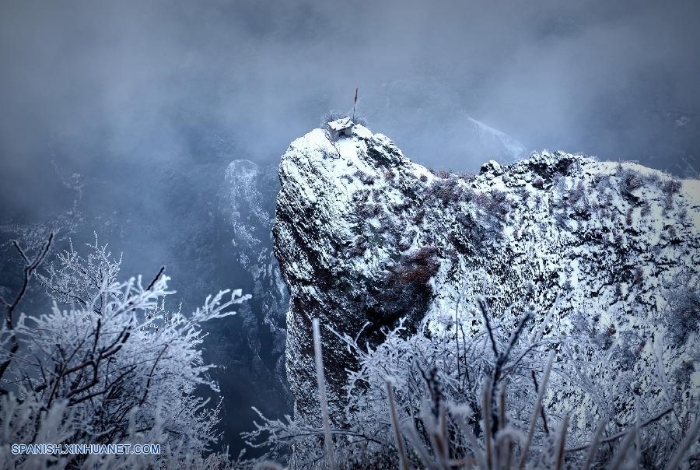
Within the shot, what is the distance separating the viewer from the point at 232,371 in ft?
106

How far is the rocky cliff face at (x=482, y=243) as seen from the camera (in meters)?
6.81

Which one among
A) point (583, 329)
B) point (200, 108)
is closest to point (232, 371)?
point (583, 329)

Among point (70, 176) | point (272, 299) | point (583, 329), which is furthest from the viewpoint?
point (70, 176)

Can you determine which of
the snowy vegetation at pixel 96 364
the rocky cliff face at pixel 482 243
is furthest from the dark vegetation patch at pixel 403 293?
the snowy vegetation at pixel 96 364

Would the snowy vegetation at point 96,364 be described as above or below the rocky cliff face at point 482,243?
below

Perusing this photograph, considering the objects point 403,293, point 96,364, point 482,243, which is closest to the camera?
point 96,364

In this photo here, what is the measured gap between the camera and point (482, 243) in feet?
26.5

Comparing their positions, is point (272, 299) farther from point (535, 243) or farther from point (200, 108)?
point (200, 108)

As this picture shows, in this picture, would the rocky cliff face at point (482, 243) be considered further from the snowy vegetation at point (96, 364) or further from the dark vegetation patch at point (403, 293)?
the snowy vegetation at point (96, 364)

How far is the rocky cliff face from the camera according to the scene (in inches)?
268

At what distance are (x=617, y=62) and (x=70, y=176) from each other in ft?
276

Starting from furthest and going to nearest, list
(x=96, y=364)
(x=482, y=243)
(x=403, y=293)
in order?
(x=482, y=243), (x=403, y=293), (x=96, y=364)

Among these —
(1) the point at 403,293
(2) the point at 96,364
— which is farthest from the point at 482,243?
(2) the point at 96,364

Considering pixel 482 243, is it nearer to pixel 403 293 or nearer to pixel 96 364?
pixel 403 293
